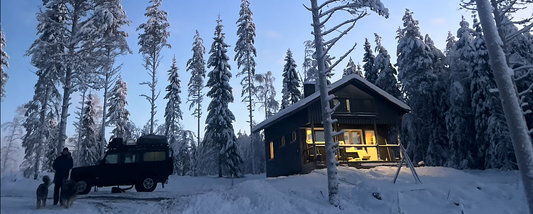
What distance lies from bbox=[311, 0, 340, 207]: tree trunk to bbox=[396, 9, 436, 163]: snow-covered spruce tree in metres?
19.9

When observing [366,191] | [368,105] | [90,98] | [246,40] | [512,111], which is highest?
[246,40]

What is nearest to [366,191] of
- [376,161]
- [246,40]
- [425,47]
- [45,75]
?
[376,161]

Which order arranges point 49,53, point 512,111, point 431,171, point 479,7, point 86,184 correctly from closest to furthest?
point 512,111
point 479,7
point 86,184
point 431,171
point 49,53

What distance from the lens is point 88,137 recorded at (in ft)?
136

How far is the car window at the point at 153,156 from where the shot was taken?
51.5ft

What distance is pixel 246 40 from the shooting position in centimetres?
3984

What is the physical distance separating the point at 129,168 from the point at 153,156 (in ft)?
3.86

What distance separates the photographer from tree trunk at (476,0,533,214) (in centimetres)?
812

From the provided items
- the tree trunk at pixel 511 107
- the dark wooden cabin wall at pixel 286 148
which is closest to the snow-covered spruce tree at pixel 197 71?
the dark wooden cabin wall at pixel 286 148

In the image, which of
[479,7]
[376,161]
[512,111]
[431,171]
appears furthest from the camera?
[376,161]

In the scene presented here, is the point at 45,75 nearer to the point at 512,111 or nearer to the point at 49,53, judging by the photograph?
the point at 49,53

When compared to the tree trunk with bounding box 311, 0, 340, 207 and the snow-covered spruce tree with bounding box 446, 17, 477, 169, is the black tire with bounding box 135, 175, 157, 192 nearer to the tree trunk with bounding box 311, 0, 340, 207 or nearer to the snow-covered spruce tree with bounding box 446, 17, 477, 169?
the tree trunk with bounding box 311, 0, 340, 207

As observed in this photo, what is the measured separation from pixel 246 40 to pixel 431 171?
92.7 ft

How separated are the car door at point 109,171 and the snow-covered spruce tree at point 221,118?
56.2ft
